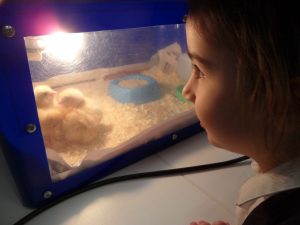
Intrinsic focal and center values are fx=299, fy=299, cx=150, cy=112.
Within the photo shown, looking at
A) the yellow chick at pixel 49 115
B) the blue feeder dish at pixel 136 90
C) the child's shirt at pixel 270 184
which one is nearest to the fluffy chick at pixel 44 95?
the yellow chick at pixel 49 115

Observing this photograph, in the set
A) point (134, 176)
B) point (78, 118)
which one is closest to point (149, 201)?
point (134, 176)

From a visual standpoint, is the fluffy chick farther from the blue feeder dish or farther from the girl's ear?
the girl's ear

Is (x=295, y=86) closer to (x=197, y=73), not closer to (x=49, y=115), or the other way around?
(x=197, y=73)

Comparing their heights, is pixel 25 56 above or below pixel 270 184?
above

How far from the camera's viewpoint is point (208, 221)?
1.23ft

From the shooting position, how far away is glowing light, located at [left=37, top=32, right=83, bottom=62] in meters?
0.35

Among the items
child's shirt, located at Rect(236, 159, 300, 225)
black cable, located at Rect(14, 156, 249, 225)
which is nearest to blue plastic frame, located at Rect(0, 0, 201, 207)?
black cable, located at Rect(14, 156, 249, 225)

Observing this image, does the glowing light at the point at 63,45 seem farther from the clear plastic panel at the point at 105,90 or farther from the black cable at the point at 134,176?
the black cable at the point at 134,176

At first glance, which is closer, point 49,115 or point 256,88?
point 256,88

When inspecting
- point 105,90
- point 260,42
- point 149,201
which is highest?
point 260,42

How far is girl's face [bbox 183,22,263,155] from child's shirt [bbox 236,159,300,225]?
3 cm

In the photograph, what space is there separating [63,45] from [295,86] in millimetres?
270

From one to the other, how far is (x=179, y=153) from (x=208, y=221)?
0.51 feet

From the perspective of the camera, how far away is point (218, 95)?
0.28 metres
